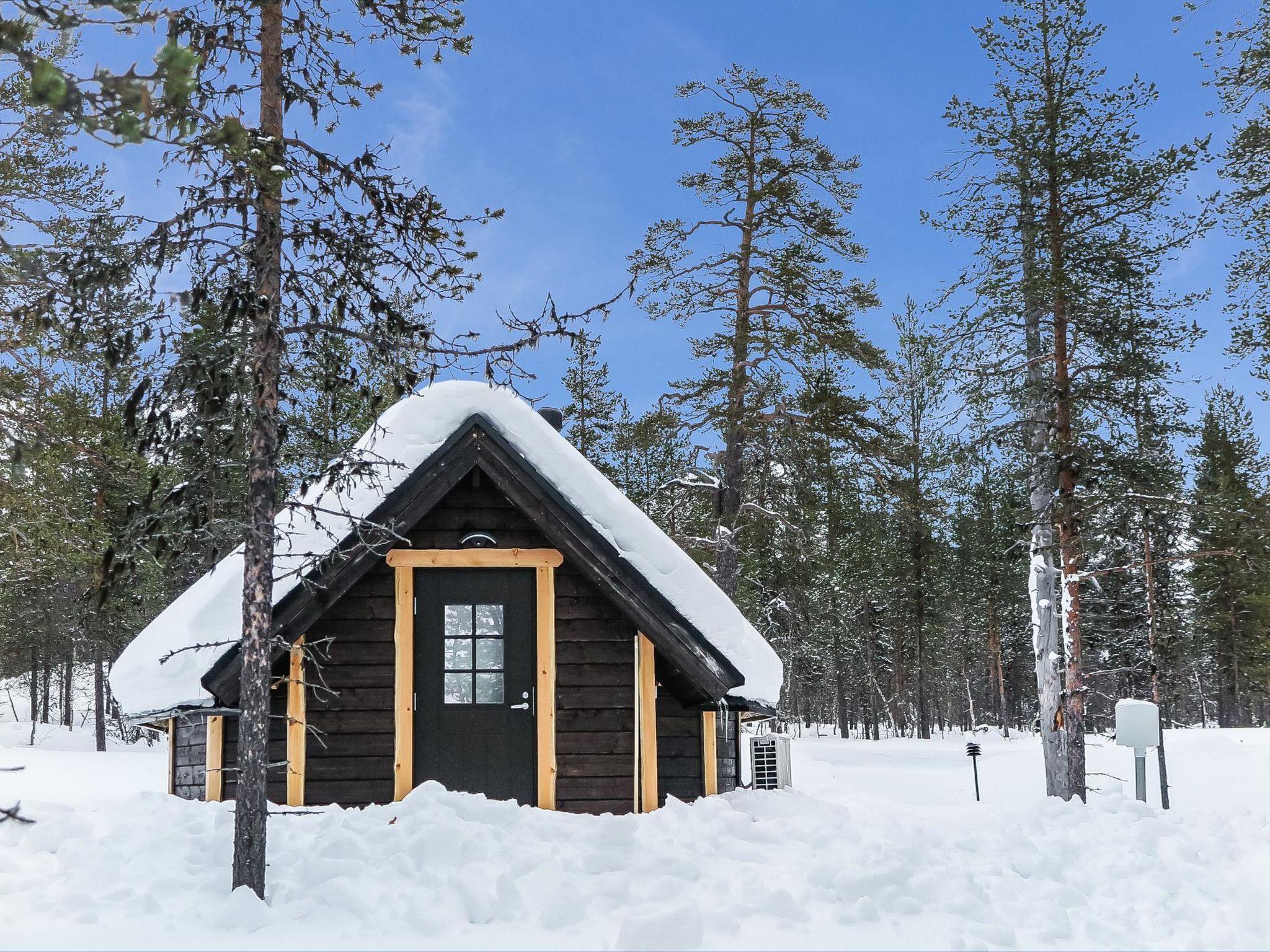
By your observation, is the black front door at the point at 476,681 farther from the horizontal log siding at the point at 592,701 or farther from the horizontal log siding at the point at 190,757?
the horizontal log siding at the point at 190,757

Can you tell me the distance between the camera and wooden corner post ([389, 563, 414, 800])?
346 inches

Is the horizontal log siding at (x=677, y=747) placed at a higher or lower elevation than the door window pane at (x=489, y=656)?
lower

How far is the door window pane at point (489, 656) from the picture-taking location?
29.9 feet

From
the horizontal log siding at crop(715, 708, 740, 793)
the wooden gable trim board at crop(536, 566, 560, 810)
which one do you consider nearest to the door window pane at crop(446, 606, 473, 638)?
the wooden gable trim board at crop(536, 566, 560, 810)

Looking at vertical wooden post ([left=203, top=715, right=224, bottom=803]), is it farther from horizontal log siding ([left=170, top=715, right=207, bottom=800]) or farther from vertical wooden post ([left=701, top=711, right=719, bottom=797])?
vertical wooden post ([left=701, top=711, right=719, bottom=797])

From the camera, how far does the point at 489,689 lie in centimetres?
909

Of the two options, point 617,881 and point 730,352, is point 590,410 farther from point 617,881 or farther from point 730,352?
point 617,881

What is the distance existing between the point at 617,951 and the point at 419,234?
16.5ft

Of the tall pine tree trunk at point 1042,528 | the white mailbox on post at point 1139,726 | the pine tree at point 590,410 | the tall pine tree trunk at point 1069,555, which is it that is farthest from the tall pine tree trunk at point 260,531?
the pine tree at point 590,410

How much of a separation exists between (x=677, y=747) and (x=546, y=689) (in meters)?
1.33

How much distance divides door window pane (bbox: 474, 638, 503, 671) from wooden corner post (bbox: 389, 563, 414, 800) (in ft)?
1.92

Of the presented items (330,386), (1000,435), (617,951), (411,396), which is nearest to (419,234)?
(330,386)

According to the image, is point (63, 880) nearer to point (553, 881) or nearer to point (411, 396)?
point (553, 881)

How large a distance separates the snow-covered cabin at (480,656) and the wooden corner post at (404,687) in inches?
0.7
